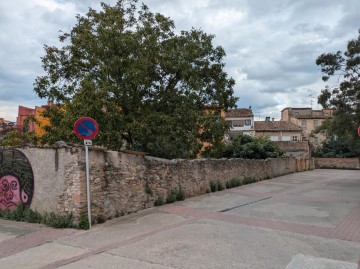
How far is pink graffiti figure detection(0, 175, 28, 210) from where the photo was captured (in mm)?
10677

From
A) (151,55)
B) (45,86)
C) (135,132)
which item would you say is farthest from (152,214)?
(45,86)

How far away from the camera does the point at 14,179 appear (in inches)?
425

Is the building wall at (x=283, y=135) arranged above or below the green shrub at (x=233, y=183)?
above

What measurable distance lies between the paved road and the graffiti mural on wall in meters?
0.86

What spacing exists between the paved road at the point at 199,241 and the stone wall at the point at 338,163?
42297 millimetres

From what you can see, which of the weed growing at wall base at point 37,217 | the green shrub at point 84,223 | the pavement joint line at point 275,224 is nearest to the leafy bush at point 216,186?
the pavement joint line at point 275,224

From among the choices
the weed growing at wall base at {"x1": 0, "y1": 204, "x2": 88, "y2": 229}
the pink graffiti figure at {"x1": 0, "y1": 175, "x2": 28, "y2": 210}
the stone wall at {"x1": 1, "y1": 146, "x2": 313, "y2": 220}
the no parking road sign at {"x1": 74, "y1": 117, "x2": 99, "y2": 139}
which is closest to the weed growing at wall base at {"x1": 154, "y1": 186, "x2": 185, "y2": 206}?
the stone wall at {"x1": 1, "y1": 146, "x2": 313, "y2": 220}

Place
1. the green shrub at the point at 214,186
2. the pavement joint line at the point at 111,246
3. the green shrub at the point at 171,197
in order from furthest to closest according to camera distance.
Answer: the green shrub at the point at 214,186
the green shrub at the point at 171,197
the pavement joint line at the point at 111,246

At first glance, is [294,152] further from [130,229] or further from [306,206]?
[130,229]

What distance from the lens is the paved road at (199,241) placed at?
6426 millimetres

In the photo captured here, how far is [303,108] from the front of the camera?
79.6 meters

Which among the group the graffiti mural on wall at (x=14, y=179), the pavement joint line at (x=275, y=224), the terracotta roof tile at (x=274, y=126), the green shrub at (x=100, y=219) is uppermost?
the terracotta roof tile at (x=274, y=126)

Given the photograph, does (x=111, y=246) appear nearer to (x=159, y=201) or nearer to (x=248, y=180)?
(x=159, y=201)

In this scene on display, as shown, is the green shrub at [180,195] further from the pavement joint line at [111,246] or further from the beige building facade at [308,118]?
the beige building facade at [308,118]
